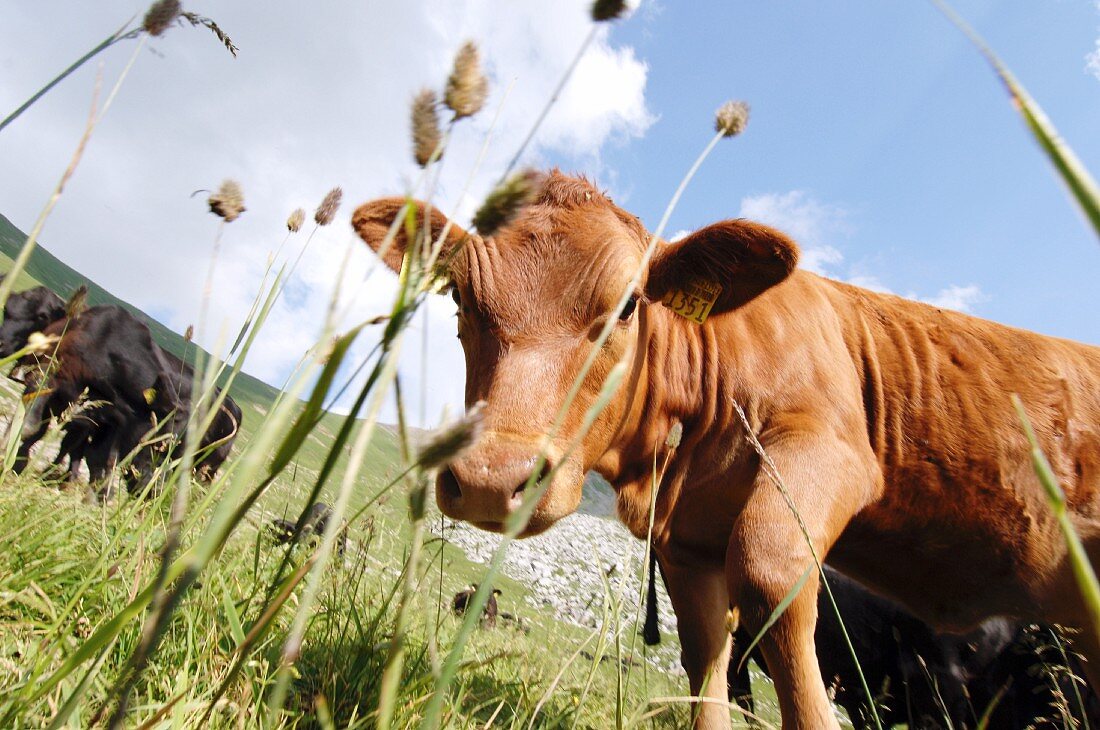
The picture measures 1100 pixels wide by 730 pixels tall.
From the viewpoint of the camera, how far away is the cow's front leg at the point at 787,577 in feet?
8.21

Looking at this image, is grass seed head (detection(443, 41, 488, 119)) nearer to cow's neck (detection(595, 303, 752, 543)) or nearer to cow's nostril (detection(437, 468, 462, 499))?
cow's nostril (detection(437, 468, 462, 499))

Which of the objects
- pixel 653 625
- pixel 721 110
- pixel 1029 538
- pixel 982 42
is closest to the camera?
pixel 982 42

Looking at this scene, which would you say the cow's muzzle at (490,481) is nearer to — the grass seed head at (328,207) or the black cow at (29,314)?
the grass seed head at (328,207)

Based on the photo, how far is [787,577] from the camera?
254 centimetres

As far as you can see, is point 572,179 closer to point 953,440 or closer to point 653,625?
point 953,440

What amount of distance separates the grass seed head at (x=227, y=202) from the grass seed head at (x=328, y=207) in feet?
1.06

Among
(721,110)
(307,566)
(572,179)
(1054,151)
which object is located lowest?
(307,566)

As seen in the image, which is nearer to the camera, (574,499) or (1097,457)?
(574,499)

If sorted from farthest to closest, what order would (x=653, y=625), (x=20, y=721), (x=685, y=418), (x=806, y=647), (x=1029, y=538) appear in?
(x=653, y=625) → (x=685, y=418) → (x=1029, y=538) → (x=806, y=647) → (x=20, y=721)

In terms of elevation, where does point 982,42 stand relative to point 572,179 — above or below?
below

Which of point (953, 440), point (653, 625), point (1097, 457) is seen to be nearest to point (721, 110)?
point (953, 440)

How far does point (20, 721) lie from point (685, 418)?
3045 millimetres

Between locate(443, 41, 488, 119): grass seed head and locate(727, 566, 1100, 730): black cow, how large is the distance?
600 centimetres

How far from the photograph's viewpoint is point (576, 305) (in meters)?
3.08
